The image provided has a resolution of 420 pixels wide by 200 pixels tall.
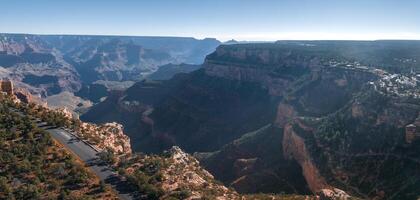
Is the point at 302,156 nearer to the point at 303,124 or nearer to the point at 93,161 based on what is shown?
the point at 303,124

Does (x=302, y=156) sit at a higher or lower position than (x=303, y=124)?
lower

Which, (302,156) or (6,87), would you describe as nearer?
(302,156)

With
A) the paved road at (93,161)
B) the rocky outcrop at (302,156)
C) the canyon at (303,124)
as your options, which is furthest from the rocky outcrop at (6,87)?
the rocky outcrop at (302,156)

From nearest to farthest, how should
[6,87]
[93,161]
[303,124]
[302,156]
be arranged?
1. [93,161]
2. [302,156]
3. [6,87]
4. [303,124]

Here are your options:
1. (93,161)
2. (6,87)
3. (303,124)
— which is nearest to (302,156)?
(303,124)

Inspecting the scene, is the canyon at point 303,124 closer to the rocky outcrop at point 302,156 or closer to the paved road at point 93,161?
the rocky outcrop at point 302,156

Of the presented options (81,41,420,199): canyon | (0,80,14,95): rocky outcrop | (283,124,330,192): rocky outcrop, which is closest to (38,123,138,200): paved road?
(81,41,420,199): canyon


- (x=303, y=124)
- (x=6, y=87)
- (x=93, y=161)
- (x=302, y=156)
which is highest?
(x=6, y=87)

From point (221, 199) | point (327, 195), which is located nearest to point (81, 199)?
point (221, 199)
